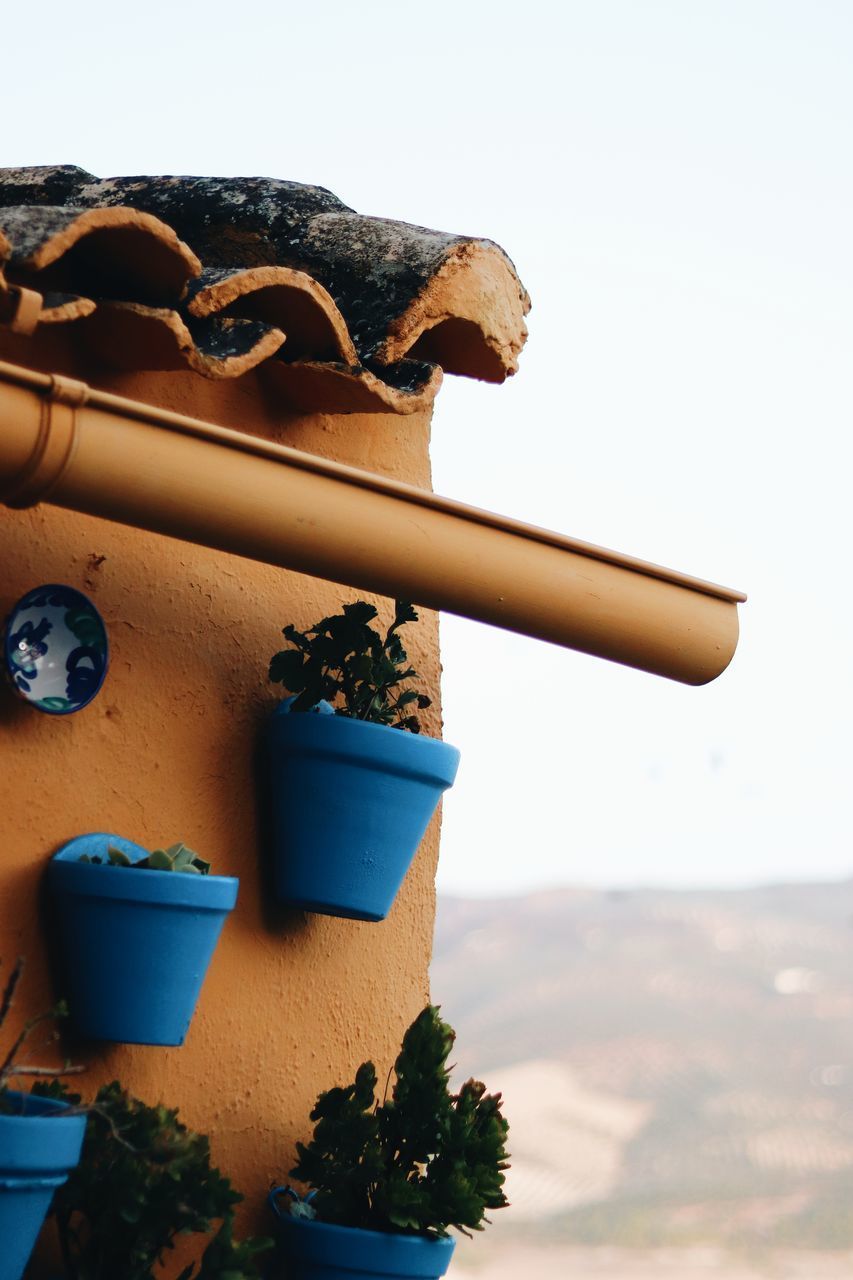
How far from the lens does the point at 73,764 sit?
6.87 ft

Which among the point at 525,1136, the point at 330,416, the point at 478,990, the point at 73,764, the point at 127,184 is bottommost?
the point at 73,764

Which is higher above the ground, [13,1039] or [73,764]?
[73,764]

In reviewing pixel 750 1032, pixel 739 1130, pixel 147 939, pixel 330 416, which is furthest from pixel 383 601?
pixel 750 1032

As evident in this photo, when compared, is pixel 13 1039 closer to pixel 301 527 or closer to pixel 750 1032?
pixel 301 527

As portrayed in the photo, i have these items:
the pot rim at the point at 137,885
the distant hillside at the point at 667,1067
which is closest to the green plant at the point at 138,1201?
the pot rim at the point at 137,885

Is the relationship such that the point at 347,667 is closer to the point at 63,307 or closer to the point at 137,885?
the point at 137,885

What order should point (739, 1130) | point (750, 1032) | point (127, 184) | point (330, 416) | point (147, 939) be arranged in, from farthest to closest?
point (750, 1032) < point (739, 1130) < point (127, 184) < point (330, 416) < point (147, 939)

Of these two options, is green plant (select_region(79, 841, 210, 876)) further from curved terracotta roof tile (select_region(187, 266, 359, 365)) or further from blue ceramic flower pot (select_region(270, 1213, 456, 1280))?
curved terracotta roof tile (select_region(187, 266, 359, 365))

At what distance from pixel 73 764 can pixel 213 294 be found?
2.29ft

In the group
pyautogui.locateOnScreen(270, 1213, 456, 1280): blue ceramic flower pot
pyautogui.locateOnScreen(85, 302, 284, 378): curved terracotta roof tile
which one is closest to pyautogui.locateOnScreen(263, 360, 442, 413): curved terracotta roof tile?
pyautogui.locateOnScreen(85, 302, 284, 378): curved terracotta roof tile

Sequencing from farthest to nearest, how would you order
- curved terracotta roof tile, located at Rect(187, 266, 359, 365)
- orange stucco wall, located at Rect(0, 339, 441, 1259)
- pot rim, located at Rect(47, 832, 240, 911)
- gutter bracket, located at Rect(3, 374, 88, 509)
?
curved terracotta roof tile, located at Rect(187, 266, 359, 365)
orange stucco wall, located at Rect(0, 339, 441, 1259)
pot rim, located at Rect(47, 832, 240, 911)
gutter bracket, located at Rect(3, 374, 88, 509)

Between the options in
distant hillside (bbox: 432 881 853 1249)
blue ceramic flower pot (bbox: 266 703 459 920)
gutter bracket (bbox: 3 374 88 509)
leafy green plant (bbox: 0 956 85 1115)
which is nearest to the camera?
leafy green plant (bbox: 0 956 85 1115)

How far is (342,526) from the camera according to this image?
2.06 m

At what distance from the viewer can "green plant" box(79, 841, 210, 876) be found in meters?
2.01
